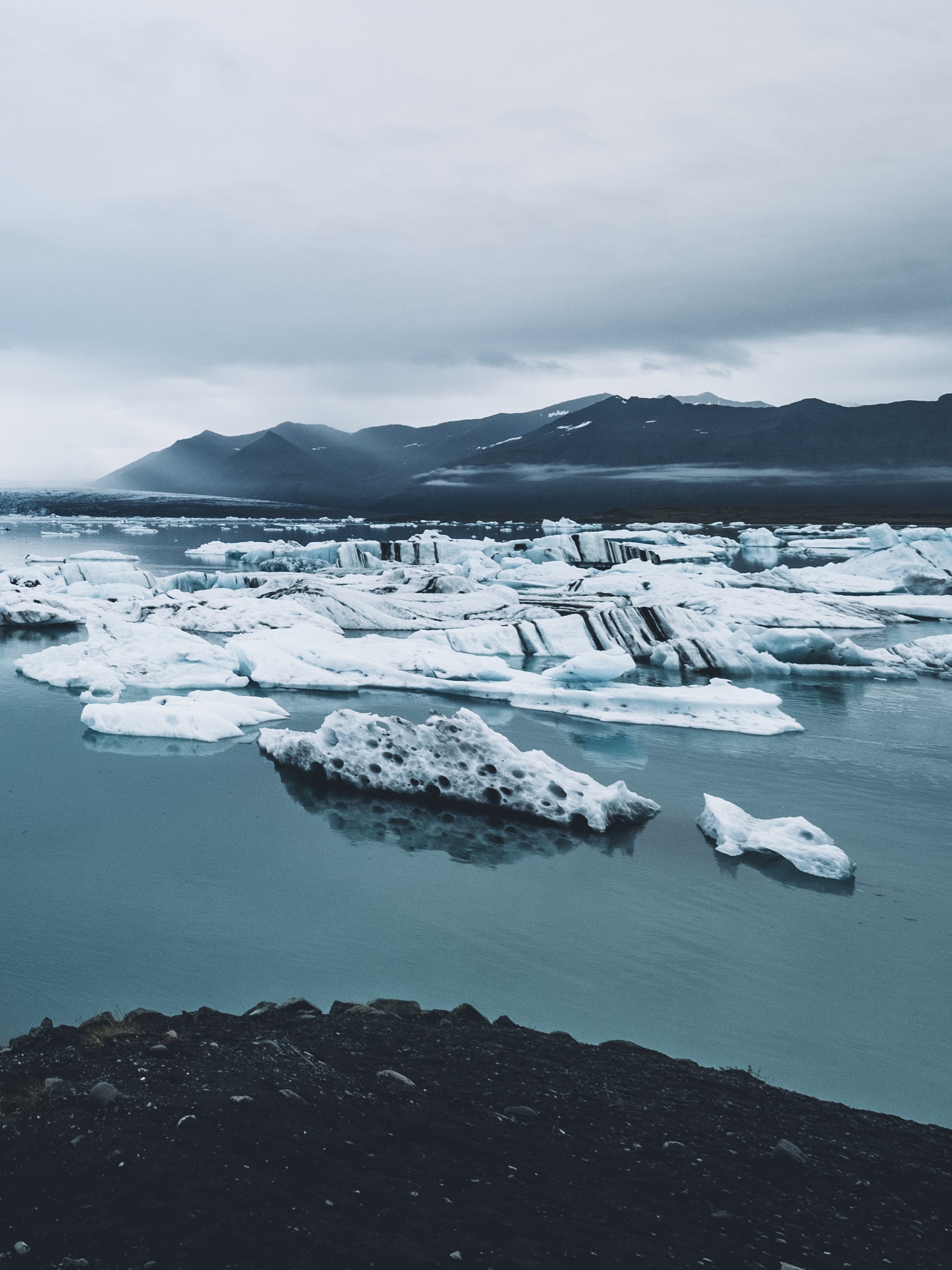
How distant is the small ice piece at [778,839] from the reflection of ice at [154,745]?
6.28 meters

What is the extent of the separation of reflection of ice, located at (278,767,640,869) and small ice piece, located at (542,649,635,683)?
17.6 feet

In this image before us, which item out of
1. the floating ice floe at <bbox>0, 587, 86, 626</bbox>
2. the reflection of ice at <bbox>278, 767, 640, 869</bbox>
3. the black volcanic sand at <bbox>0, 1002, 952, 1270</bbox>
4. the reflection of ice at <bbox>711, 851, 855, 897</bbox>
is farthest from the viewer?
the floating ice floe at <bbox>0, 587, 86, 626</bbox>

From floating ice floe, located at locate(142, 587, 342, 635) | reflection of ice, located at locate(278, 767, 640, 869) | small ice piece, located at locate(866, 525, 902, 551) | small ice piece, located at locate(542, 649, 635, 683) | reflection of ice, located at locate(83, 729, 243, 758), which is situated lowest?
reflection of ice, located at locate(278, 767, 640, 869)

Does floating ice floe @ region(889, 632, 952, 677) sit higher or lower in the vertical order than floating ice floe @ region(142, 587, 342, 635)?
lower

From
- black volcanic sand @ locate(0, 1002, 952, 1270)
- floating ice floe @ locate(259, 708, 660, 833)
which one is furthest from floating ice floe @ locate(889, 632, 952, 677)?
black volcanic sand @ locate(0, 1002, 952, 1270)

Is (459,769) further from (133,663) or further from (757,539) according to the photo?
(757,539)

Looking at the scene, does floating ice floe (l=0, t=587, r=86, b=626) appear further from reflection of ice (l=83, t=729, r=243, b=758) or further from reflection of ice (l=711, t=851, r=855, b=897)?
reflection of ice (l=711, t=851, r=855, b=897)

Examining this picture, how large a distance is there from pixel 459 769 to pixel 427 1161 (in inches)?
236

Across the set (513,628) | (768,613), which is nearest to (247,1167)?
(513,628)

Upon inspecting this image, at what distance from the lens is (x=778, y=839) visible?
7871mm

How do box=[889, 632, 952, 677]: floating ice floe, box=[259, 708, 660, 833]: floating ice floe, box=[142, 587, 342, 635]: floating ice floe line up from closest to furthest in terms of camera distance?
box=[259, 708, 660, 833]: floating ice floe, box=[889, 632, 952, 677]: floating ice floe, box=[142, 587, 342, 635]: floating ice floe

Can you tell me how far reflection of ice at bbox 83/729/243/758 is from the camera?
11047 mm

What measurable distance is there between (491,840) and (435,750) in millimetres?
1370

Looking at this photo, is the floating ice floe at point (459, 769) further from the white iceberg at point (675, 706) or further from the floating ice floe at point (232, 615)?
the floating ice floe at point (232, 615)
